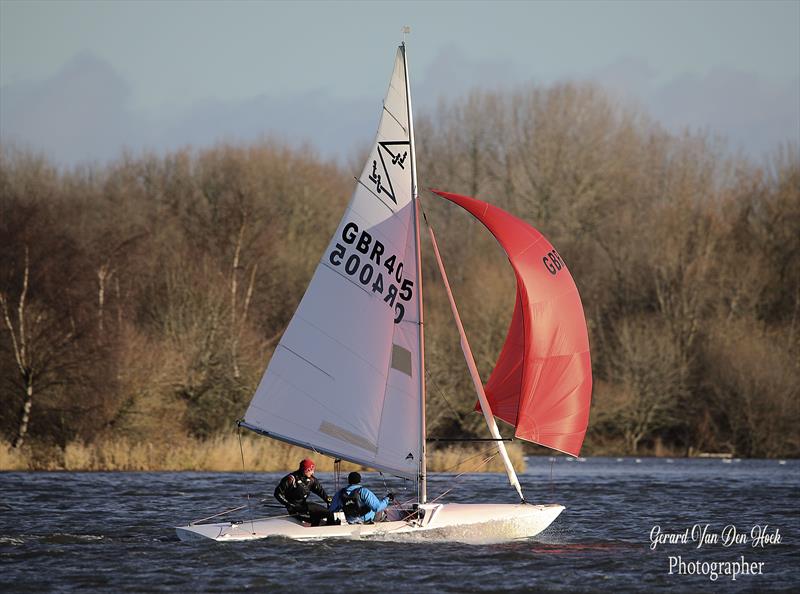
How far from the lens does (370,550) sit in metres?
18.1

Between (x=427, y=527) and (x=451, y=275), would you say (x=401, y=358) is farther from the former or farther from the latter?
(x=451, y=275)

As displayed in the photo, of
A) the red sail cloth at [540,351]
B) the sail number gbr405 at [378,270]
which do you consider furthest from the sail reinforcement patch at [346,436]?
the red sail cloth at [540,351]

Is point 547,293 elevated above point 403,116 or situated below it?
below

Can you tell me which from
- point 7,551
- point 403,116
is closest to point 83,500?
point 7,551

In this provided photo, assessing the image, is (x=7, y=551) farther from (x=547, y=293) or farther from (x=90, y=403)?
(x=90, y=403)

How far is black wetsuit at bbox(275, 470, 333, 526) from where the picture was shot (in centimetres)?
1823

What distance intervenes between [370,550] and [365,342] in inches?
114

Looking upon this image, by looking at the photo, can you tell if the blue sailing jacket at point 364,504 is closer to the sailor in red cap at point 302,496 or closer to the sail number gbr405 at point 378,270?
the sailor in red cap at point 302,496

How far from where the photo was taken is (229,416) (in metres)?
38.5

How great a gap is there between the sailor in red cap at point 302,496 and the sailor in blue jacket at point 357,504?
0.17 meters

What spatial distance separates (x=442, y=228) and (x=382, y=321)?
38405mm

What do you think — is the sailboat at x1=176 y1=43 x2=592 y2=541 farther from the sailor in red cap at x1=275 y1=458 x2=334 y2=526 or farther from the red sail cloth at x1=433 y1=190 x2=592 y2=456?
the sailor in red cap at x1=275 y1=458 x2=334 y2=526

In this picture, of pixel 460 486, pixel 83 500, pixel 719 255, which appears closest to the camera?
pixel 83 500

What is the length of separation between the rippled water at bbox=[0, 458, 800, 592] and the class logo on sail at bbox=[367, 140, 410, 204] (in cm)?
501
